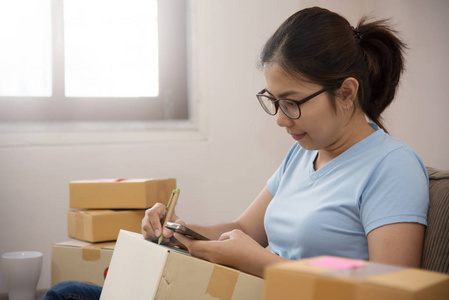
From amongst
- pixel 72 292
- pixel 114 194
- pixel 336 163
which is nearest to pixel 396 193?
pixel 336 163

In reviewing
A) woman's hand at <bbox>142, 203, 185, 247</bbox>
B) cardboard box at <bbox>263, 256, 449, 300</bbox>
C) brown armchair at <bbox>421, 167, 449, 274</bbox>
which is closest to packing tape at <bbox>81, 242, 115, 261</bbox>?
woman's hand at <bbox>142, 203, 185, 247</bbox>

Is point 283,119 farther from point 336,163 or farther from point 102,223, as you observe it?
point 102,223

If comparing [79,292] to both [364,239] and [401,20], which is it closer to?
[364,239]

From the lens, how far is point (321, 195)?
1.19 m

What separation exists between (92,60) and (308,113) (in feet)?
5.16

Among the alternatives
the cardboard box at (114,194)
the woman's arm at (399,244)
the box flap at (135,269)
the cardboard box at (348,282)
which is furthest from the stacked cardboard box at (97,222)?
the cardboard box at (348,282)

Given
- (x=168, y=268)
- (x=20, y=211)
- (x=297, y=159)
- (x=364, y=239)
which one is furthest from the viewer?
(x=20, y=211)

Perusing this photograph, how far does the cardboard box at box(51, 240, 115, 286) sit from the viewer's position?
1845mm

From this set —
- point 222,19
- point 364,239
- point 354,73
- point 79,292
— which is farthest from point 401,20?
point 79,292

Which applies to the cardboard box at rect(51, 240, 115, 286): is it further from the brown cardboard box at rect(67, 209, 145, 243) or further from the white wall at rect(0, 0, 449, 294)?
the white wall at rect(0, 0, 449, 294)

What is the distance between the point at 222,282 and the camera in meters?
0.97

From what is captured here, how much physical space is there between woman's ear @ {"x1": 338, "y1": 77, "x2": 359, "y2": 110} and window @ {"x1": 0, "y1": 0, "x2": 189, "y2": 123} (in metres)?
1.52

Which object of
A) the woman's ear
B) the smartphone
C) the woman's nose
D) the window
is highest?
the window

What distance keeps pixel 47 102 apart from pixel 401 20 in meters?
1.91
